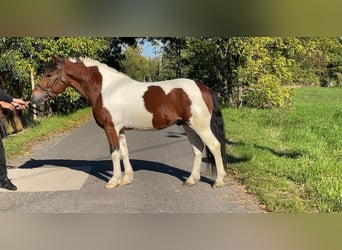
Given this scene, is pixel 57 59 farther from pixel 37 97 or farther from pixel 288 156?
pixel 288 156

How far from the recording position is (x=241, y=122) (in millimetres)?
9781

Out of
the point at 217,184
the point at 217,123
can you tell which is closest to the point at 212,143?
the point at 217,123

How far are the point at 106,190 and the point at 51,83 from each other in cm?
146

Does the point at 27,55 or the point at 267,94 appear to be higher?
the point at 27,55

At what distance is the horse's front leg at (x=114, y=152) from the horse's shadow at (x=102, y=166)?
0.35 meters

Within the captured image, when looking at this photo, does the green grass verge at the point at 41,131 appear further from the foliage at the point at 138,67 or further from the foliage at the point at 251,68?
the foliage at the point at 251,68

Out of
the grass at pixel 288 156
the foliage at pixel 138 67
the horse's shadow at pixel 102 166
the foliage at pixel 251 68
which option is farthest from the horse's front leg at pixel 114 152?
the foliage at pixel 251 68

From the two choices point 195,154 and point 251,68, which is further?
point 251,68

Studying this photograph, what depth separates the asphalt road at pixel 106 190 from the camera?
418 cm

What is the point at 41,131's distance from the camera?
8.84m

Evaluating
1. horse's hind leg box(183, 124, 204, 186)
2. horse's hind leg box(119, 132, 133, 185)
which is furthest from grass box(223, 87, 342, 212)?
horse's hind leg box(119, 132, 133, 185)
